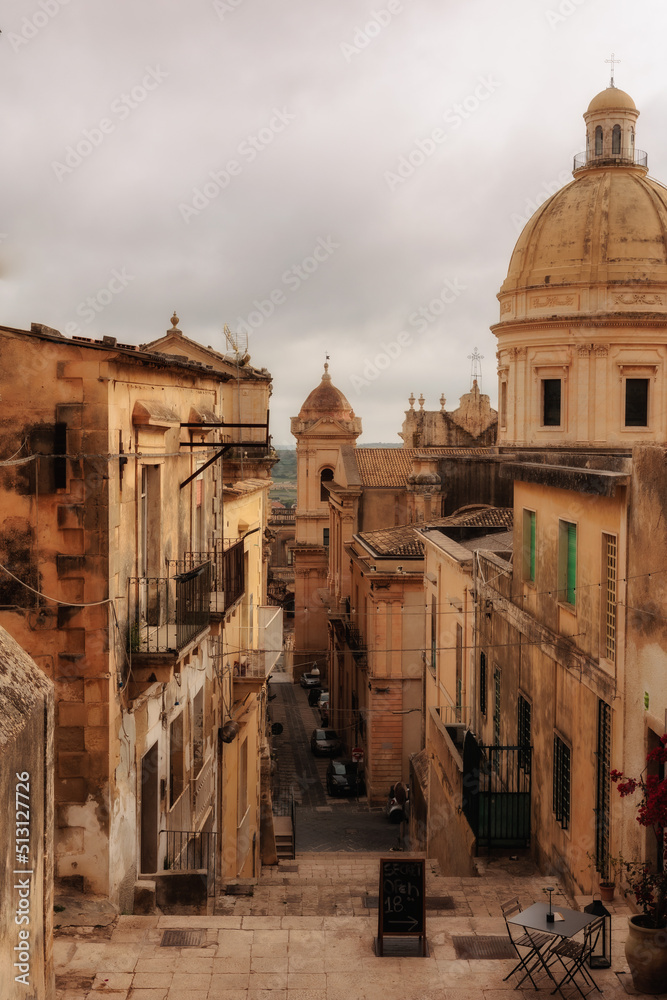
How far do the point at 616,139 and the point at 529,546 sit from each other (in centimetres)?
2274

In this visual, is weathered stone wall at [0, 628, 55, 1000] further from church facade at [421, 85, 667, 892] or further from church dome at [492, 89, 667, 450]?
church dome at [492, 89, 667, 450]

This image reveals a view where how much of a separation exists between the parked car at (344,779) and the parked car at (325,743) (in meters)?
2.15

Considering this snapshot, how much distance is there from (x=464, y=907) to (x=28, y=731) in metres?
7.48

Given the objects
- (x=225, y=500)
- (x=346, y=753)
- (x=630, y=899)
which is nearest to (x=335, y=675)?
(x=346, y=753)

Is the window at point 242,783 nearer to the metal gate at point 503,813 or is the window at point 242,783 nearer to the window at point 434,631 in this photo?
the window at point 434,631

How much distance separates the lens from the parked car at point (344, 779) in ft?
110

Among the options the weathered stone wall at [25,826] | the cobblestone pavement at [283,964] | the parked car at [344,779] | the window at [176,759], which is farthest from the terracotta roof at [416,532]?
the weathered stone wall at [25,826]

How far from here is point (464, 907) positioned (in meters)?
11.7

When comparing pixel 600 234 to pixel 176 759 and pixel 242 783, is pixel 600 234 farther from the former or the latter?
pixel 176 759

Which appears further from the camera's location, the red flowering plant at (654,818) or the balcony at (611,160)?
the balcony at (611,160)

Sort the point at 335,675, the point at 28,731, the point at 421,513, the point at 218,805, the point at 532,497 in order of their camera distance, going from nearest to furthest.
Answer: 1. the point at 28,731
2. the point at 532,497
3. the point at 218,805
4. the point at 421,513
5. the point at 335,675

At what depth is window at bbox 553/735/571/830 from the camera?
40.6 ft

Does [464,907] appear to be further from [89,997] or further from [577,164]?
[577,164]

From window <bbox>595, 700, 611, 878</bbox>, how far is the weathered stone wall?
6394 millimetres
